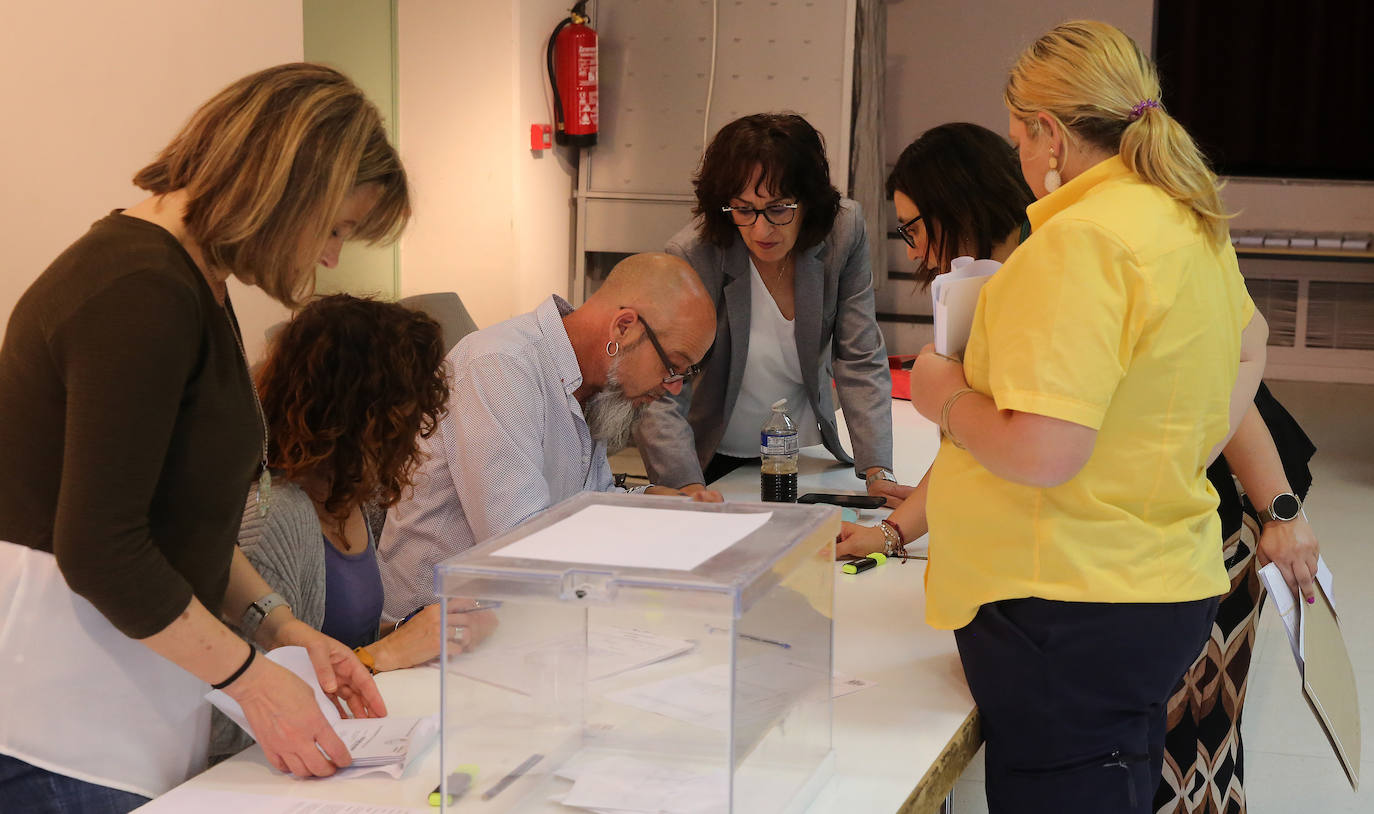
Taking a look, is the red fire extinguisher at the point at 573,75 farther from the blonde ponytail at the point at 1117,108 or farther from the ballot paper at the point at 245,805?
the ballot paper at the point at 245,805

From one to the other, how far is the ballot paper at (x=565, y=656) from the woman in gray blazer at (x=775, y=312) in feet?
4.41

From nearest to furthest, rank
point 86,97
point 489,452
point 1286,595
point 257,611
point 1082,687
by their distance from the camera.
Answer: point 1082,687, point 257,611, point 1286,595, point 489,452, point 86,97

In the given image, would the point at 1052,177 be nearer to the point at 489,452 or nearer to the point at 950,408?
the point at 950,408

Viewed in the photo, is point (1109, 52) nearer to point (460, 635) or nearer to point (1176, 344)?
point (1176, 344)

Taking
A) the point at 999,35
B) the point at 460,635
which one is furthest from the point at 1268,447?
the point at 999,35

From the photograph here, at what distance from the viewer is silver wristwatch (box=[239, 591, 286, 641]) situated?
5.42 feet

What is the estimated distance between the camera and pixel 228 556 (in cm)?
145

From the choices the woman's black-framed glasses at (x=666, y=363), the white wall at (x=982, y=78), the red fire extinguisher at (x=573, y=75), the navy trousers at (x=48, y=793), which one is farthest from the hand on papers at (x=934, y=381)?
the white wall at (x=982, y=78)

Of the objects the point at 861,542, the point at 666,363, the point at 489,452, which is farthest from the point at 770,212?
the point at 489,452

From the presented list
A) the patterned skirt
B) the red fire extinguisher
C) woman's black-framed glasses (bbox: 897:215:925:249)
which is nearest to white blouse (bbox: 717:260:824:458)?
woman's black-framed glasses (bbox: 897:215:925:249)

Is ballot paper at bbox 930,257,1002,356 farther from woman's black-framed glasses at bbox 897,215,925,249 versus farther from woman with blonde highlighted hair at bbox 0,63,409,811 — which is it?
woman's black-framed glasses at bbox 897,215,925,249

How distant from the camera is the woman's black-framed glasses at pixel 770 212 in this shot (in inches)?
115

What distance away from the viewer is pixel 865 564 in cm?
230

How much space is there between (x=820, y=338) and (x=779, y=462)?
476mm
